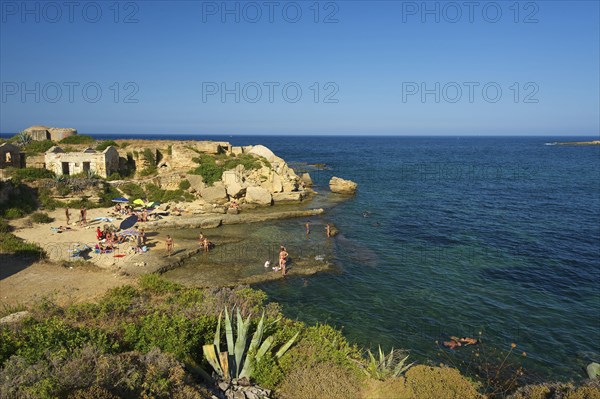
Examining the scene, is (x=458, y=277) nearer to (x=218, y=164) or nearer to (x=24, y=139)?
(x=218, y=164)

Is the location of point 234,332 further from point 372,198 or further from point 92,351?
point 372,198

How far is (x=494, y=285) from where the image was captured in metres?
18.4

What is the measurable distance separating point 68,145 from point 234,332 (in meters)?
40.1

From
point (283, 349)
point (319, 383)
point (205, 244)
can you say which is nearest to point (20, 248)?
point (205, 244)

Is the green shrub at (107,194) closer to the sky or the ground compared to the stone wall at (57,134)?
closer to the ground

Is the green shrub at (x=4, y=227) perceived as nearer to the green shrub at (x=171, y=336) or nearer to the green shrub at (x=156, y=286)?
the green shrub at (x=156, y=286)

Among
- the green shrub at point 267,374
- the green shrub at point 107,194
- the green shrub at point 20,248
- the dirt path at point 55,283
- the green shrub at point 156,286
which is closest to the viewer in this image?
the green shrub at point 267,374

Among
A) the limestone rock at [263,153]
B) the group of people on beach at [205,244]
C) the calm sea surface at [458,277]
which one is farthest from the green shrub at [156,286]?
the limestone rock at [263,153]

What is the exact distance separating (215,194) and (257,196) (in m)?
3.73

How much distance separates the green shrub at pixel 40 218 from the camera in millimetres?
23859

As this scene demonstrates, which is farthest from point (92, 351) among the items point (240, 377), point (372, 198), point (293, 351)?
point (372, 198)

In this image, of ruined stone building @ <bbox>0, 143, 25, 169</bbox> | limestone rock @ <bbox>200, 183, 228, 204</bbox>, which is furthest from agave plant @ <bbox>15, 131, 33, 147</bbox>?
limestone rock @ <bbox>200, 183, 228, 204</bbox>

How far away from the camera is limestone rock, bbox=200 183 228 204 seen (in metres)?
32.2

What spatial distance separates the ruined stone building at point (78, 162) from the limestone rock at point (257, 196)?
43.3 ft
